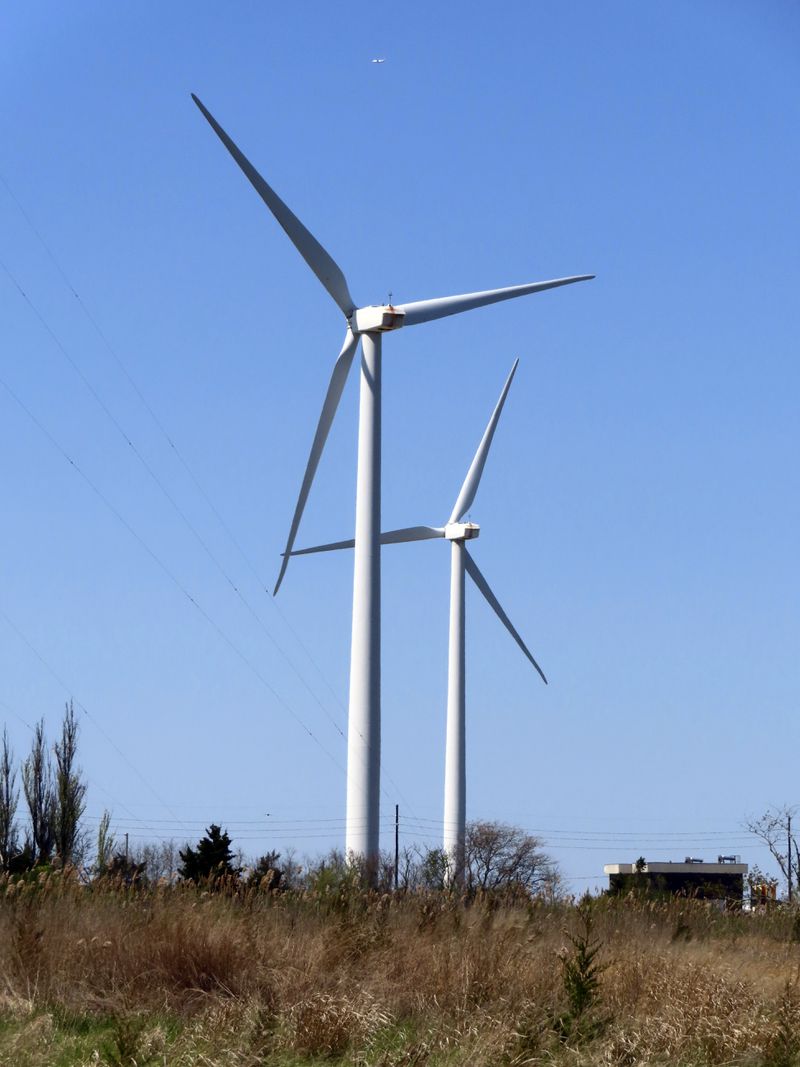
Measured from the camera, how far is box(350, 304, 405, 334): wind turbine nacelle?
46875 millimetres

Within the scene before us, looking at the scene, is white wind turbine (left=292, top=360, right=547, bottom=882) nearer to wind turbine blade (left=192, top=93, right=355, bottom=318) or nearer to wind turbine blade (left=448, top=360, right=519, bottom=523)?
wind turbine blade (left=448, top=360, right=519, bottom=523)

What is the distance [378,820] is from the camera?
141 feet

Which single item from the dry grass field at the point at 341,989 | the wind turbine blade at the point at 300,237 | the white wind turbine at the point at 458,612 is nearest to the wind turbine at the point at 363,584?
the wind turbine blade at the point at 300,237

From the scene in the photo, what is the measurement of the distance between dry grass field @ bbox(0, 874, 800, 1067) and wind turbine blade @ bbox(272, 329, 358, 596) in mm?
23957

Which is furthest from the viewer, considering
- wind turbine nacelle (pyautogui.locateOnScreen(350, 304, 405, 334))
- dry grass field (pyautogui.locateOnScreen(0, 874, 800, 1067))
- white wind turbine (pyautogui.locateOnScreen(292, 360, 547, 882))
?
white wind turbine (pyautogui.locateOnScreen(292, 360, 547, 882))

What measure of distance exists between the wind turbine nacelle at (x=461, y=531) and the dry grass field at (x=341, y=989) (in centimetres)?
4014

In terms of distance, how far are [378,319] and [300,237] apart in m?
3.67

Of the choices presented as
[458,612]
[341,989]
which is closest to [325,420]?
[458,612]

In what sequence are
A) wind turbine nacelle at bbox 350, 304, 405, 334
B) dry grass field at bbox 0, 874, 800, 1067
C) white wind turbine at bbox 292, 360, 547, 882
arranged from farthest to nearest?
white wind turbine at bbox 292, 360, 547, 882
wind turbine nacelle at bbox 350, 304, 405, 334
dry grass field at bbox 0, 874, 800, 1067

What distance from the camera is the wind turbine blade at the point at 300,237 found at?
135ft

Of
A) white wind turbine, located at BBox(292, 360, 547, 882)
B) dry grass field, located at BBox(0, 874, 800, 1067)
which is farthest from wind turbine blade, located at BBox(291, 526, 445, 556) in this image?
dry grass field, located at BBox(0, 874, 800, 1067)

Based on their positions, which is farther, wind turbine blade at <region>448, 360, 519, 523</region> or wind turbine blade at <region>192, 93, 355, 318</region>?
wind turbine blade at <region>448, 360, 519, 523</region>

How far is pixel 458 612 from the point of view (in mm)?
58688

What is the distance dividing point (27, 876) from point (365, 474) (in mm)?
23620
